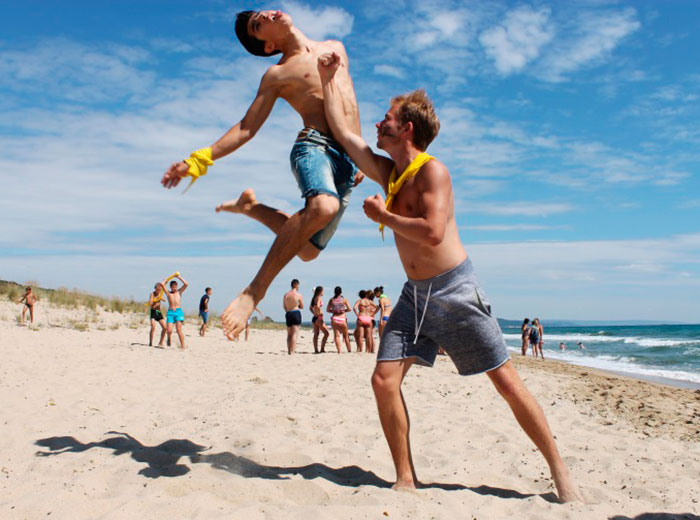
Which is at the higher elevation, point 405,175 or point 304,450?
point 405,175

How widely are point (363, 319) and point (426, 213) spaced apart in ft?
38.8

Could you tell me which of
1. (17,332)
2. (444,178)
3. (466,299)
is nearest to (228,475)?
(466,299)

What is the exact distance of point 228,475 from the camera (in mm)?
3709

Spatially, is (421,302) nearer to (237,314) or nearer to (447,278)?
(447,278)

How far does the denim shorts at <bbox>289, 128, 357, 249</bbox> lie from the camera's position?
344cm

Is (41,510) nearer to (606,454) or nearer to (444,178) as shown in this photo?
(444,178)

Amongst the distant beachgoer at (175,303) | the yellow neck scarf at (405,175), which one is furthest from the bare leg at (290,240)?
the distant beachgoer at (175,303)

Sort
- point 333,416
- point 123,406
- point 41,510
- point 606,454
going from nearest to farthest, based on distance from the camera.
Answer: point 41,510 < point 606,454 < point 333,416 < point 123,406

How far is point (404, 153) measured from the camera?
3416mm

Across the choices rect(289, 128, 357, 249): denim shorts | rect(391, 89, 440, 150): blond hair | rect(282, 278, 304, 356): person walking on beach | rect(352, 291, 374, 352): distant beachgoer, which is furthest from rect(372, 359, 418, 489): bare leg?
rect(352, 291, 374, 352): distant beachgoer

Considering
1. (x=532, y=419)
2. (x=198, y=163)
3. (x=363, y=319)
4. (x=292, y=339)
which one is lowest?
(x=532, y=419)

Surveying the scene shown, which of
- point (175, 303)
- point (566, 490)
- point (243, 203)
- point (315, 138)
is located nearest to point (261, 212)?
point (243, 203)

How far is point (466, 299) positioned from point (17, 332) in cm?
1537

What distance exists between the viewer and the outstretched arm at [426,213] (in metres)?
3.06
